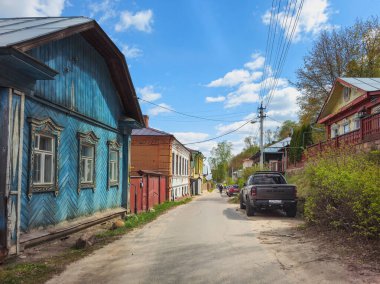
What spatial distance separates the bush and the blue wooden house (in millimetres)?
6542

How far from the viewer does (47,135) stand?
912 cm

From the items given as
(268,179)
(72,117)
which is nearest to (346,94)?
(268,179)

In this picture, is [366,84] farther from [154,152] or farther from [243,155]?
[243,155]

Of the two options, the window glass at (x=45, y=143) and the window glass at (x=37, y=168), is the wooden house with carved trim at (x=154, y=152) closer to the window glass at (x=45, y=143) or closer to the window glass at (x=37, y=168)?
the window glass at (x=45, y=143)

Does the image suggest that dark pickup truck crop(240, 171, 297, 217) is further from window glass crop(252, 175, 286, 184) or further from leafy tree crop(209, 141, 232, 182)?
leafy tree crop(209, 141, 232, 182)

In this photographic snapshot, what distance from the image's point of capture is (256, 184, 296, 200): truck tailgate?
48.8ft

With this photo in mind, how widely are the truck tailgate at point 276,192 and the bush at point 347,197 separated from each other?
140 inches

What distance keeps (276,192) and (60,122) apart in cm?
882

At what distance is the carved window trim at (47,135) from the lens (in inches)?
324

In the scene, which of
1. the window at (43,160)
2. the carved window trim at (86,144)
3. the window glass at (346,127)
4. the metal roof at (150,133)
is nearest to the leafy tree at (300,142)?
the window glass at (346,127)

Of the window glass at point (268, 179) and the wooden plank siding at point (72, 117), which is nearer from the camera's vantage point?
the wooden plank siding at point (72, 117)

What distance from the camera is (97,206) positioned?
12.6 metres

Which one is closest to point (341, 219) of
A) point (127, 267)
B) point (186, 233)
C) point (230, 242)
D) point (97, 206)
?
point (230, 242)

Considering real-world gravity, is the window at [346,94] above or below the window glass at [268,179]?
above
